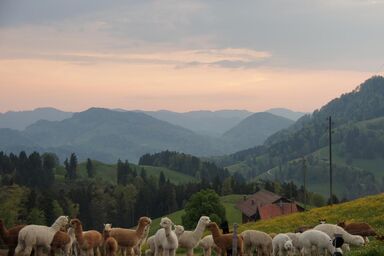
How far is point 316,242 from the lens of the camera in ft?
78.2

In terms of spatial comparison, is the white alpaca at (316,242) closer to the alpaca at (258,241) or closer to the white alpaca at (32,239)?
the alpaca at (258,241)

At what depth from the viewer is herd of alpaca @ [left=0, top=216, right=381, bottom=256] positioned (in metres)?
23.1

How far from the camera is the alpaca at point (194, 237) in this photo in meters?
24.9

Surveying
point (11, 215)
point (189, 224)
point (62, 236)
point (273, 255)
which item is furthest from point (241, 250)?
point (11, 215)

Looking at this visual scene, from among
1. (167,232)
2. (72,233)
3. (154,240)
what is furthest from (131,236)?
(72,233)

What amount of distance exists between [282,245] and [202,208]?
257 ft

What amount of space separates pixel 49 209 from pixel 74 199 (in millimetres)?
28342

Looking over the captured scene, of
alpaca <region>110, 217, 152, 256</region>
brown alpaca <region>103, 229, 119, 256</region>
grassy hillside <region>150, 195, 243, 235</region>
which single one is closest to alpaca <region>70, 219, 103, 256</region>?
alpaca <region>110, 217, 152, 256</region>

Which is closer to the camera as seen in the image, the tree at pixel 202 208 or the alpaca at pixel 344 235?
the alpaca at pixel 344 235

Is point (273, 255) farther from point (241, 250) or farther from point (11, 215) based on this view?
point (11, 215)

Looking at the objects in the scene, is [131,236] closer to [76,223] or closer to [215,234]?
[76,223]

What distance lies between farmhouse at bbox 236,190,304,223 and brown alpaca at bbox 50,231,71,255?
7943cm

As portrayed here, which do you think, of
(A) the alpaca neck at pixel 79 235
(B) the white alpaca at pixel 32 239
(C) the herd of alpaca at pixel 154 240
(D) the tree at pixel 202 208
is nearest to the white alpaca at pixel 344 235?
(C) the herd of alpaca at pixel 154 240

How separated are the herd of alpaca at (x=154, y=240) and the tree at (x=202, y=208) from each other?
7343 cm
